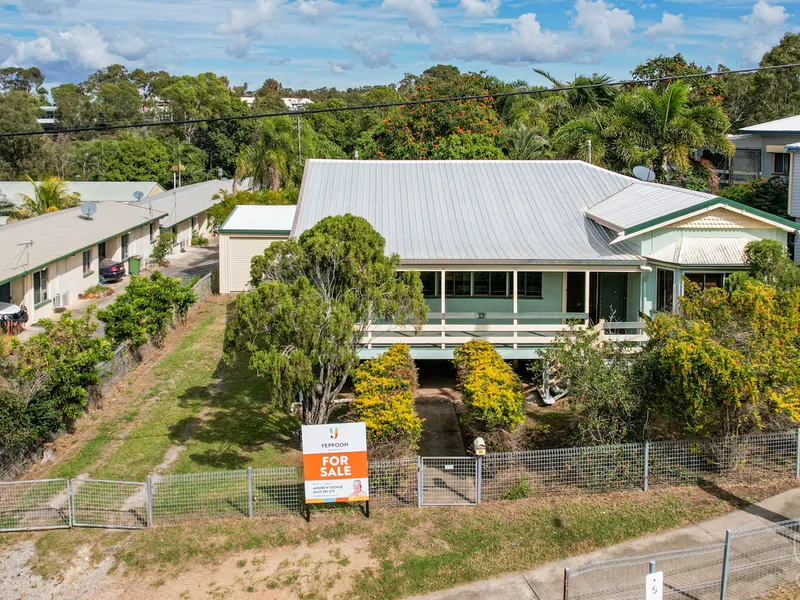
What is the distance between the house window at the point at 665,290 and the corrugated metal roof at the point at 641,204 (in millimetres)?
1425

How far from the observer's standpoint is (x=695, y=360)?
1301 cm

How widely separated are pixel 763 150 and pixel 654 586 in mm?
34617

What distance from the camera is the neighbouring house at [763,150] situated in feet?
105

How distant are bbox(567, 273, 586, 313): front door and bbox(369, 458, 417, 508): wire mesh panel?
30.4ft

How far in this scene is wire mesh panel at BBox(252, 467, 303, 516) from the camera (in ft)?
43.6

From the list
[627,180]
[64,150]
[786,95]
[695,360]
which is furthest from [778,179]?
→ [64,150]

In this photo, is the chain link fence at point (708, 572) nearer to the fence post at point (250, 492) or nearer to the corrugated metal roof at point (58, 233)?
the fence post at point (250, 492)

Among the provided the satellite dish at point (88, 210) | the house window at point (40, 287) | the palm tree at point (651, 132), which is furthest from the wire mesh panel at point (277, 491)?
the satellite dish at point (88, 210)

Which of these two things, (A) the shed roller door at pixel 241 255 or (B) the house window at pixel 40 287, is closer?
(B) the house window at pixel 40 287

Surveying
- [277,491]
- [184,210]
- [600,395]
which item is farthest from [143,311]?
[184,210]

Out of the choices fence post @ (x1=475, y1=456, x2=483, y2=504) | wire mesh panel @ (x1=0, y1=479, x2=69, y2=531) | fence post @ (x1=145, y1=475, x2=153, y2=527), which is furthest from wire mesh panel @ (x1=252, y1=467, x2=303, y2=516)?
wire mesh panel @ (x1=0, y1=479, x2=69, y2=531)

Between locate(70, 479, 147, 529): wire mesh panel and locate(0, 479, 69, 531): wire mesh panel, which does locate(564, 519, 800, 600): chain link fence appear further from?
locate(0, 479, 69, 531): wire mesh panel

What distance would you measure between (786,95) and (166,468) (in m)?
59.5

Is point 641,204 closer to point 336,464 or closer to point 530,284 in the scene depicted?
point 530,284
